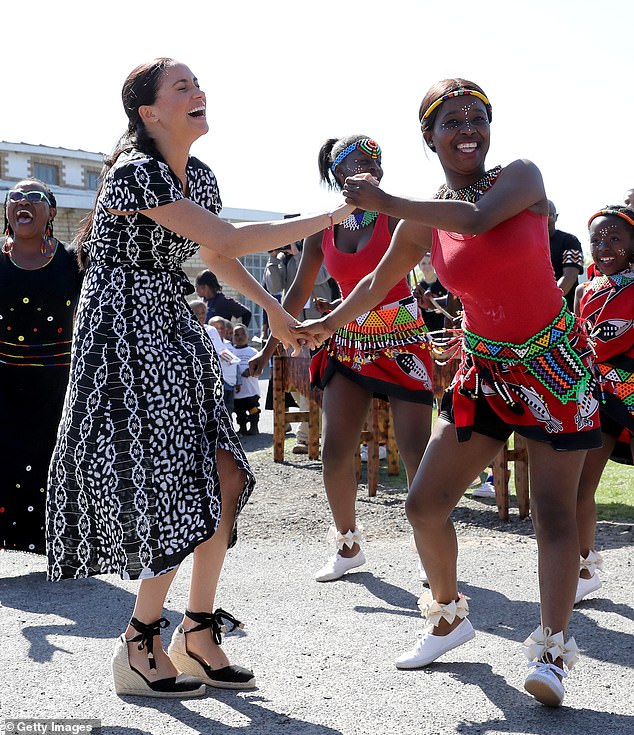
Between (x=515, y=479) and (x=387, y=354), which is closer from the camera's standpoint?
(x=387, y=354)

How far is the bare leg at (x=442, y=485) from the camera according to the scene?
3.79m

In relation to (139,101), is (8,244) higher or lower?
lower

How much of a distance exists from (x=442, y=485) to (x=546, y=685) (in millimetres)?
803

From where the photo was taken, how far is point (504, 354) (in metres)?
3.70

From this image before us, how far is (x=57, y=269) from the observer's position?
5633 millimetres

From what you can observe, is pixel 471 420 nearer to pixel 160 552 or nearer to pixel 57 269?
pixel 160 552

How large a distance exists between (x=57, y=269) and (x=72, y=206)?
59.7ft

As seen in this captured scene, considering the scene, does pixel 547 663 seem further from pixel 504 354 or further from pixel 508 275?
pixel 508 275

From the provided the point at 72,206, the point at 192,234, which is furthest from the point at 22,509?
the point at 72,206

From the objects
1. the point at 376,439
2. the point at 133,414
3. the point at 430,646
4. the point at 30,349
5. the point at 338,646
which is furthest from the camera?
the point at 376,439

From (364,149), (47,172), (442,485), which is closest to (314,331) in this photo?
(442,485)

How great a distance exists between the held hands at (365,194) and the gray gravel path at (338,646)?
1.75m

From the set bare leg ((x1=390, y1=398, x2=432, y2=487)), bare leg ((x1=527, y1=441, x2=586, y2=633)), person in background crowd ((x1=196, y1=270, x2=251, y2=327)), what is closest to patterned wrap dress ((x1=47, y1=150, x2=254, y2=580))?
bare leg ((x1=527, y1=441, x2=586, y2=633))

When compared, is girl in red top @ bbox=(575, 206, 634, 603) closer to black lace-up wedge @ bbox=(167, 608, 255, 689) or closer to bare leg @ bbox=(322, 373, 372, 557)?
bare leg @ bbox=(322, 373, 372, 557)
